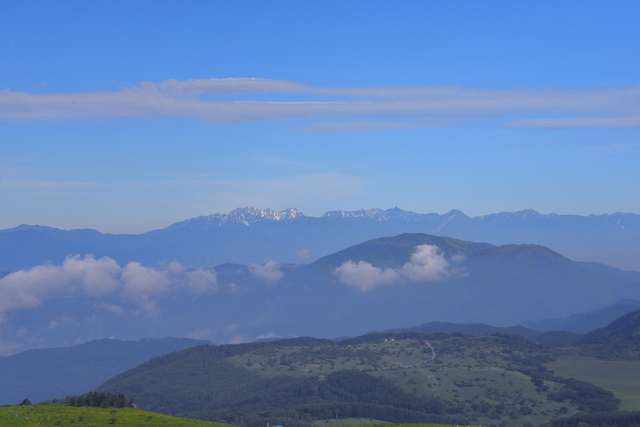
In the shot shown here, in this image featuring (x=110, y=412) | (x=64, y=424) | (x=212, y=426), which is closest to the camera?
(x=64, y=424)

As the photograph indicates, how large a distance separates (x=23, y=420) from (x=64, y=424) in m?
6.16

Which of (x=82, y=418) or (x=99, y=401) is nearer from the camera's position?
(x=82, y=418)

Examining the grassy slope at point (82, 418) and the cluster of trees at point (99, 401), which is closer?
the grassy slope at point (82, 418)

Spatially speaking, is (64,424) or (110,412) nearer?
(64,424)

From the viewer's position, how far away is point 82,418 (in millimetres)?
102875

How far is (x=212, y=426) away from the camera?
104500mm

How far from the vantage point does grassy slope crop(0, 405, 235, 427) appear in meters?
98.3

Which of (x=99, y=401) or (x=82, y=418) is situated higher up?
(x=99, y=401)

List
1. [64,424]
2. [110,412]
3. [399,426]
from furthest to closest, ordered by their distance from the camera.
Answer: [110,412], [64,424], [399,426]

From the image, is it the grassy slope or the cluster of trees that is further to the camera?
the cluster of trees

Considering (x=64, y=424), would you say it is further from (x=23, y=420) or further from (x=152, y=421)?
(x=152, y=421)

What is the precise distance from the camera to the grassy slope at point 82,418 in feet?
323

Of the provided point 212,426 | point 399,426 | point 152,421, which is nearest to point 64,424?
point 152,421

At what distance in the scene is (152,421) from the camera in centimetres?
10600
